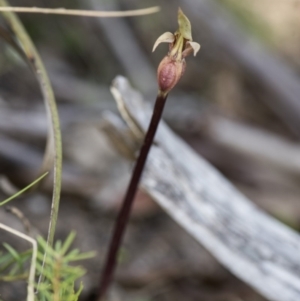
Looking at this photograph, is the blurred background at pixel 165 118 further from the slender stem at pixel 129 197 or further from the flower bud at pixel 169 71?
the flower bud at pixel 169 71

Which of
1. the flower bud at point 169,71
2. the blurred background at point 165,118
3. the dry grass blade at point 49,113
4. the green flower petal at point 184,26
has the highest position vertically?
the green flower petal at point 184,26

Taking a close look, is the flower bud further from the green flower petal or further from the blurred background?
the blurred background

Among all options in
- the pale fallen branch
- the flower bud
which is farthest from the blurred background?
the flower bud

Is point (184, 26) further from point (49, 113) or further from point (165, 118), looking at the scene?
point (165, 118)

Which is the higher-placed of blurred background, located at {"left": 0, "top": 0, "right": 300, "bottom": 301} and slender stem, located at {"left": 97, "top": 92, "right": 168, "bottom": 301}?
slender stem, located at {"left": 97, "top": 92, "right": 168, "bottom": 301}

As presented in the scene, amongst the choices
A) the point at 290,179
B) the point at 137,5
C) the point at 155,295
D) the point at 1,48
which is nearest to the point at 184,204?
the point at 155,295

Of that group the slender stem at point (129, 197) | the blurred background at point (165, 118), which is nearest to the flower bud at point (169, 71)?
the slender stem at point (129, 197)
